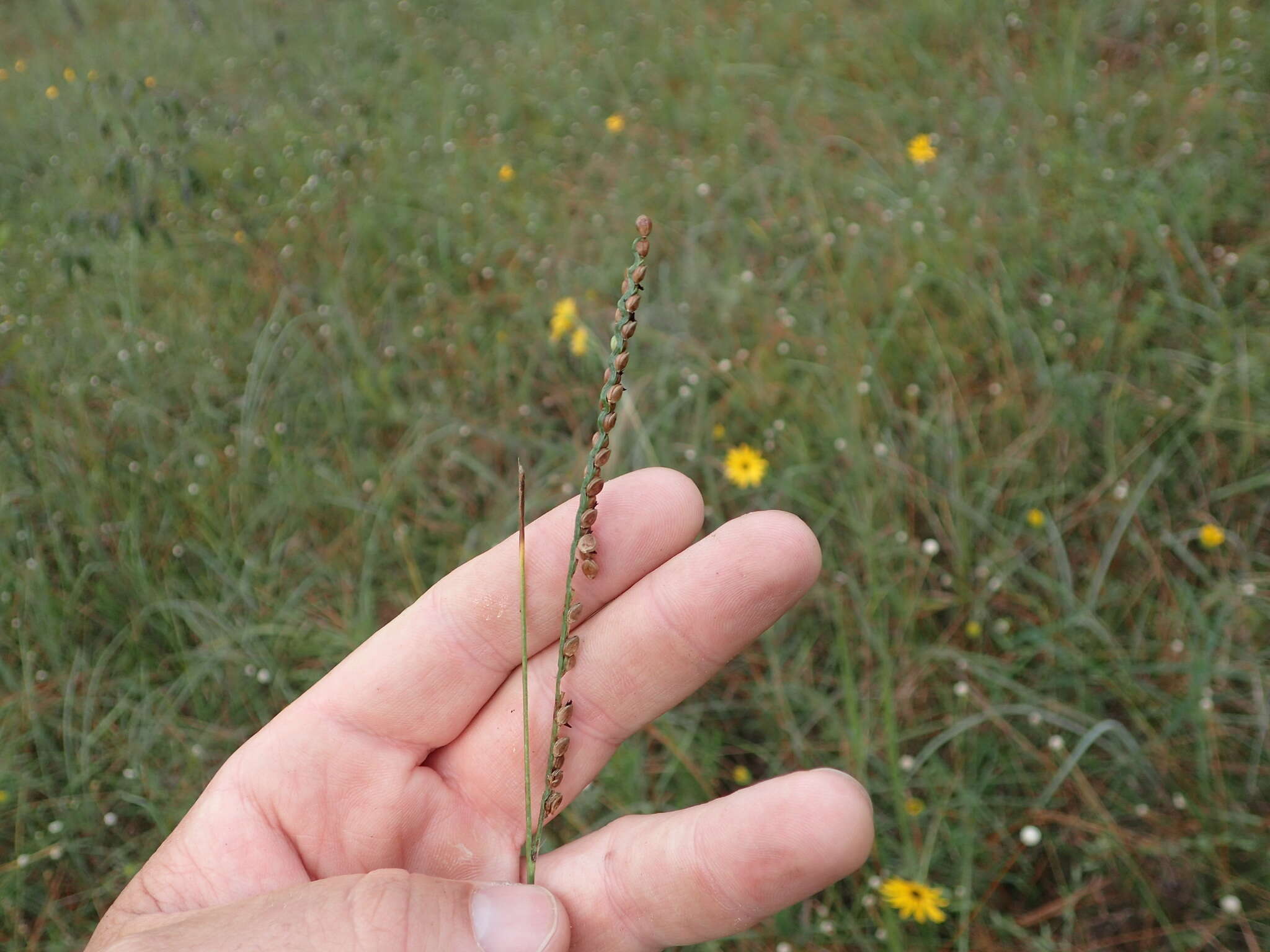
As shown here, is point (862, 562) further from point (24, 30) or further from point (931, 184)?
point (24, 30)

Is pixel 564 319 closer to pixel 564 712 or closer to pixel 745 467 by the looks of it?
pixel 745 467

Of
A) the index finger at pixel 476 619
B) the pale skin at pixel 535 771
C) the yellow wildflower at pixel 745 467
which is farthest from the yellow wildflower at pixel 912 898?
the yellow wildflower at pixel 745 467

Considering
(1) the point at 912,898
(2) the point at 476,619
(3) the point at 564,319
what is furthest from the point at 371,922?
(3) the point at 564,319

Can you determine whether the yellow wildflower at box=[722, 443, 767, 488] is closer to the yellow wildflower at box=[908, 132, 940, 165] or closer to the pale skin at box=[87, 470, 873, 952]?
the pale skin at box=[87, 470, 873, 952]

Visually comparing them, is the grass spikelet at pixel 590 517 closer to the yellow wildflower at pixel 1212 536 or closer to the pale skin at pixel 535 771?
the pale skin at pixel 535 771

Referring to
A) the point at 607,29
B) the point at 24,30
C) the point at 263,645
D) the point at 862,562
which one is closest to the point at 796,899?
the point at 862,562
